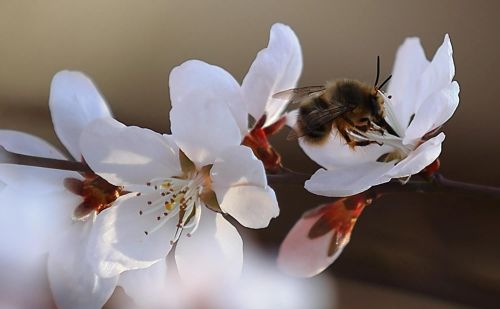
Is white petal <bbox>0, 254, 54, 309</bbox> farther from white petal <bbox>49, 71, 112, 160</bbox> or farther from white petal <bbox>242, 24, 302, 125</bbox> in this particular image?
white petal <bbox>242, 24, 302, 125</bbox>

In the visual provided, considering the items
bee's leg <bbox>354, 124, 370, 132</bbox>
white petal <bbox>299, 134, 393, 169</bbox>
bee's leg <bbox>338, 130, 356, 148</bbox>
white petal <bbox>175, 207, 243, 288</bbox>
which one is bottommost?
white petal <bbox>175, 207, 243, 288</bbox>

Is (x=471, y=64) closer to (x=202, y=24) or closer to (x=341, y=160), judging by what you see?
(x=202, y=24)

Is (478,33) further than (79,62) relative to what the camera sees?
No

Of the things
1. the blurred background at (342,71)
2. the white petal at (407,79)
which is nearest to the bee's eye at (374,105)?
the white petal at (407,79)

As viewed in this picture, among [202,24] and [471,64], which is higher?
[202,24]

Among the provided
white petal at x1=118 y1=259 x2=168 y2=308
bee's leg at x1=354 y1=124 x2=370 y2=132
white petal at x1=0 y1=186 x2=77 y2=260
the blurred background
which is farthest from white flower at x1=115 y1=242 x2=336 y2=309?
the blurred background

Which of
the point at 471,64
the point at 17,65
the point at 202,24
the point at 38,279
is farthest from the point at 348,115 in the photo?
the point at 17,65

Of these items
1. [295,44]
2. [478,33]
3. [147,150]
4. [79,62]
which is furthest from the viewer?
[79,62]
